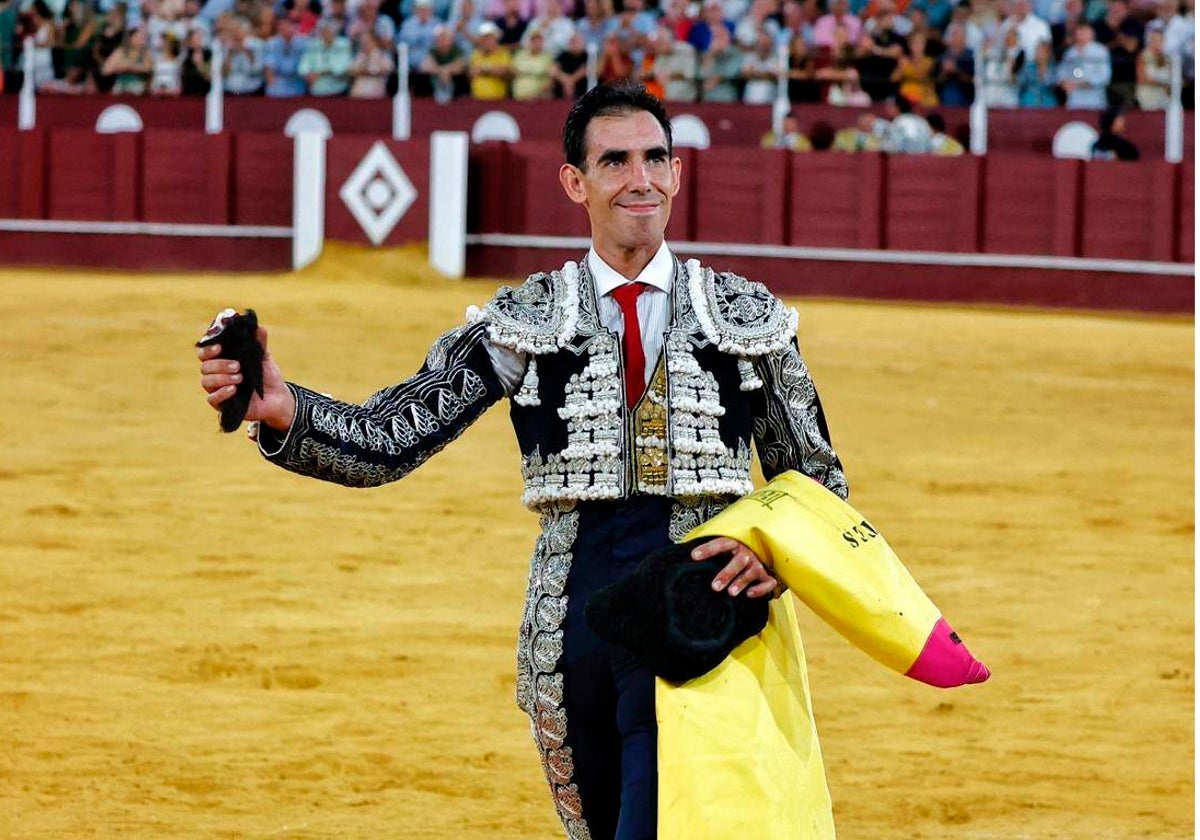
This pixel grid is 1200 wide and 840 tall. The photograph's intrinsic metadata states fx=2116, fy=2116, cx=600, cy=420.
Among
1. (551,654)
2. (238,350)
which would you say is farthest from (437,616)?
(238,350)

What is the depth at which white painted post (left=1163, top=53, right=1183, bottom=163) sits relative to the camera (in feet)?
46.0

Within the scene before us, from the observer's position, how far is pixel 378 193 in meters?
15.7

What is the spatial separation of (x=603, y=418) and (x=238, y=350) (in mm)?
480

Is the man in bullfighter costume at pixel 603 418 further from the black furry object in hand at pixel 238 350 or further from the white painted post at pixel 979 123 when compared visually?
the white painted post at pixel 979 123

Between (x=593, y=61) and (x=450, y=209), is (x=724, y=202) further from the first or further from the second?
(x=450, y=209)

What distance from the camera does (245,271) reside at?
53.0 feet

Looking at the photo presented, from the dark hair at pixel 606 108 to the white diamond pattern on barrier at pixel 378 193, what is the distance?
1304 cm

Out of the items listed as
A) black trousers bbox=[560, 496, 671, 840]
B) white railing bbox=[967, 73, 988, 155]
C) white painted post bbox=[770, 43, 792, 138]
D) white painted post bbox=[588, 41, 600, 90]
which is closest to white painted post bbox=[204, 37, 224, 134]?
white painted post bbox=[588, 41, 600, 90]

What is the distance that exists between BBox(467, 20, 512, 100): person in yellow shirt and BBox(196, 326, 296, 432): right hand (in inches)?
530

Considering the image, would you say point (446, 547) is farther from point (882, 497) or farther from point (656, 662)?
point (656, 662)

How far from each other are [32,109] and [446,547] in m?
11.7

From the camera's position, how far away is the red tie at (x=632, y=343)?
2660mm

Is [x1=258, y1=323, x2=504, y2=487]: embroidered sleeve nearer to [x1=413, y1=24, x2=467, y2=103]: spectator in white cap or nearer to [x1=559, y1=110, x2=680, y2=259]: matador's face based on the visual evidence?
[x1=559, y1=110, x2=680, y2=259]: matador's face

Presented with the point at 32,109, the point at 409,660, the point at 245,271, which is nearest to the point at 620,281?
the point at 409,660
